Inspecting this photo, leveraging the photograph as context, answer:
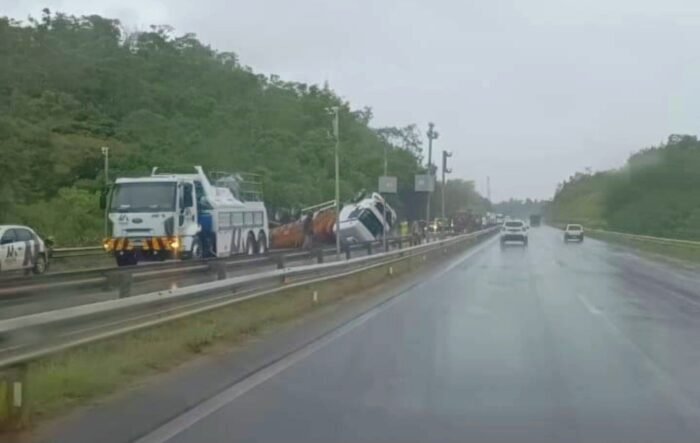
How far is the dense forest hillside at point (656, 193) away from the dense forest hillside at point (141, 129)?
1613cm

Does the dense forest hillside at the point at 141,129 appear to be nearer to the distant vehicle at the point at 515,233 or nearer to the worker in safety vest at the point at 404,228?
the worker in safety vest at the point at 404,228

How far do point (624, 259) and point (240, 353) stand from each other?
1539 inches

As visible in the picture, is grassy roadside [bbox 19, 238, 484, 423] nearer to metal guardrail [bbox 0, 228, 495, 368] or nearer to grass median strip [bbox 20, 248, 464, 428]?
grass median strip [bbox 20, 248, 464, 428]

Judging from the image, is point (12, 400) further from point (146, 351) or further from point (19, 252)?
point (19, 252)

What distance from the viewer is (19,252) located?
3012cm

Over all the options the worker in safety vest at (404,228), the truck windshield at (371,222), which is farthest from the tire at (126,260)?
the worker in safety vest at (404,228)

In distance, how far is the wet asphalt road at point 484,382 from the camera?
9539 mm

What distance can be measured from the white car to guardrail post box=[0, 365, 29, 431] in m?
21.0

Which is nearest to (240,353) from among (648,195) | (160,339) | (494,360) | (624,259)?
(160,339)

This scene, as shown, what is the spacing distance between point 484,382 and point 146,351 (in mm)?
4408

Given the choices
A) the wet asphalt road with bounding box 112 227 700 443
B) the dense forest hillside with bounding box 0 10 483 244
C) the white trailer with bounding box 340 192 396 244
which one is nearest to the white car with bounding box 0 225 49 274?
the dense forest hillside with bounding box 0 10 483 244

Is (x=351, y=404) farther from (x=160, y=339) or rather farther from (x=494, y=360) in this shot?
(x=160, y=339)

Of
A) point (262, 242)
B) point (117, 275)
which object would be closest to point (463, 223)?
point (262, 242)

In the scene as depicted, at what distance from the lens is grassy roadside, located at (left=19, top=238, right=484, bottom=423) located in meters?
11.2
